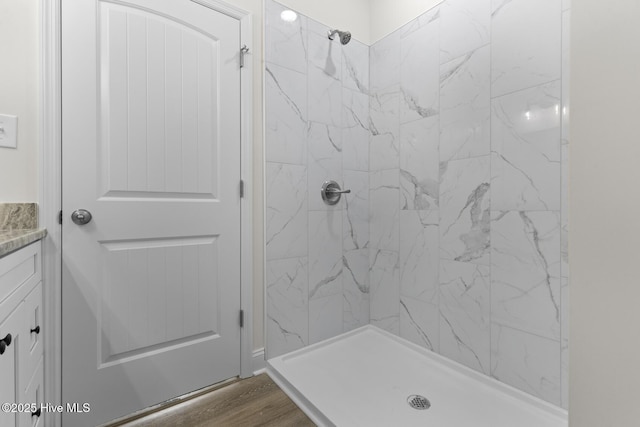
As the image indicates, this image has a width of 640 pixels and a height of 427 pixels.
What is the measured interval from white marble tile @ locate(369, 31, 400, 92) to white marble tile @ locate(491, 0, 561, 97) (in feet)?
2.03

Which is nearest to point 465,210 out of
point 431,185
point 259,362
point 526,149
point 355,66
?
point 431,185

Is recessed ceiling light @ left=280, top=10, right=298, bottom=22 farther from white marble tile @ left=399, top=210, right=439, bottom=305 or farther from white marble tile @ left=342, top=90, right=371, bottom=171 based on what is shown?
white marble tile @ left=399, top=210, right=439, bottom=305

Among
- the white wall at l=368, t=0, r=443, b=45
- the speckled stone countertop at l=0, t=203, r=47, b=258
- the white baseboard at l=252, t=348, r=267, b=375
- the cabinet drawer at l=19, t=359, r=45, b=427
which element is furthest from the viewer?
the white wall at l=368, t=0, r=443, b=45

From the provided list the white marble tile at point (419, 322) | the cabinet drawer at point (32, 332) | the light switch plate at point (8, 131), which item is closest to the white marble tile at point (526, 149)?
the white marble tile at point (419, 322)

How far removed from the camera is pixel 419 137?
183 cm

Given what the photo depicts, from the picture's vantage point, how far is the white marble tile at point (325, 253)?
1898 millimetres

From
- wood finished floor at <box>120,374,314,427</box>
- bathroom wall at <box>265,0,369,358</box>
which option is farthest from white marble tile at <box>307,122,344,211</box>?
wood finished floor at <box>120,374,314,427</box>

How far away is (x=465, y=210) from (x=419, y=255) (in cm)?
41

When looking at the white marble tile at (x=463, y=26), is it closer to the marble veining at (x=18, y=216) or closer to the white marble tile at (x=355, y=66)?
the white marble tile at (x=355, y=66)

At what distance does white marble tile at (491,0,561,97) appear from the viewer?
1278mm

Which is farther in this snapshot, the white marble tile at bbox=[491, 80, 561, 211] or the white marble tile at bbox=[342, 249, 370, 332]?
the white marble tile at bbox=[342, 249, 370, 332]

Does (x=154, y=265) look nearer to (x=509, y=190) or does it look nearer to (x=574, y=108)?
(x=574, y=108)

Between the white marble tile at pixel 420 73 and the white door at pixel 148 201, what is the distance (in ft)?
3.45

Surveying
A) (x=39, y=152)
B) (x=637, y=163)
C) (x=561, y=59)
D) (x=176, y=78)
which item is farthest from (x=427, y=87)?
(x=39, y=152)
